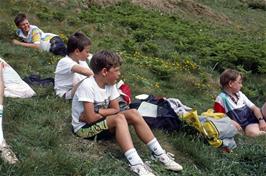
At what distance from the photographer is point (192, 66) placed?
36.3 ft

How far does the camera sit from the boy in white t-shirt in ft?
22.8

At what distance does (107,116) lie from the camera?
5.50 meters

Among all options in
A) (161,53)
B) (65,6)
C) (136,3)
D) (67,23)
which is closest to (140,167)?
(161,53)

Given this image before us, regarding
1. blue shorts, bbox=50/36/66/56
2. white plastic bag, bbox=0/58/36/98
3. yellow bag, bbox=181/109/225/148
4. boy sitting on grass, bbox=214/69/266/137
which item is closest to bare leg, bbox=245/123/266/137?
boy sitting on grass, bbox=214/69/266/137

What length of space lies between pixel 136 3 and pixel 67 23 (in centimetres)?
593

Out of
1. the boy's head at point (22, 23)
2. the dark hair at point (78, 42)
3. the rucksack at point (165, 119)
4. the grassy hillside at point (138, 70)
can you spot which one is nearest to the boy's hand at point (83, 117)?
the grassy hillside at point (138, 70)

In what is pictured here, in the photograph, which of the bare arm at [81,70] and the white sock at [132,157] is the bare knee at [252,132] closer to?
the bare arm at [81,70]

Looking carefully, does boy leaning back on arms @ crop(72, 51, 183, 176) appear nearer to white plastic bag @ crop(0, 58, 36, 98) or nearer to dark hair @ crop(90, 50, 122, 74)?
dark hair @ crop(90, 50, 122, 74)

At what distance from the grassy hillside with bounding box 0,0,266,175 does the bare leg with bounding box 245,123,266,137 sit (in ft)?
0.94

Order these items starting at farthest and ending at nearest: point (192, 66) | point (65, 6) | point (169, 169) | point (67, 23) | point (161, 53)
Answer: point (65, 6), point (67, 23), point (161, 53), point (192, 66), point (169, 169)

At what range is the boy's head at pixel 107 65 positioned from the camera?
18.4 ft

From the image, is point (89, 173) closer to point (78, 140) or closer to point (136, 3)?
point (78, 140)

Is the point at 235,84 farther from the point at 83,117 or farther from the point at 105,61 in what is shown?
the point at 83,117

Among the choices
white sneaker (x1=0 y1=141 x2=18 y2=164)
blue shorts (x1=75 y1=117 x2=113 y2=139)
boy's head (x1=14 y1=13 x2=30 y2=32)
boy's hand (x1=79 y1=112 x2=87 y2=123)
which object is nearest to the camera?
white sneaker (x1=0 y1=141 x2=18 y2=164)
